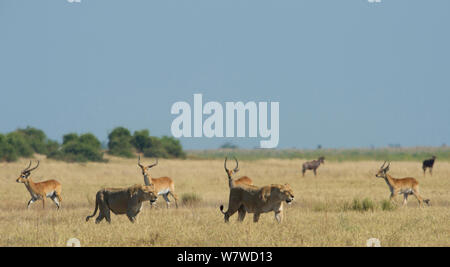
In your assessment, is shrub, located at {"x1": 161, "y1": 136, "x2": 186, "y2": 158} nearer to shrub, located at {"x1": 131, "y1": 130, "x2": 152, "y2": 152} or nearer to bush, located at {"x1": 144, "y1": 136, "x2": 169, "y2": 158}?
bush, located at {"x1": 144, "y1": 136, "x2": 169, "y2": 158}

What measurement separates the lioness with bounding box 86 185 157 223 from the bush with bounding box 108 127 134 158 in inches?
1772

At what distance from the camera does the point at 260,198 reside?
41.3 ft

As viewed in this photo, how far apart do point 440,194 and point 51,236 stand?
15385 millimetres

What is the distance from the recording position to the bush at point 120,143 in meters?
58.8

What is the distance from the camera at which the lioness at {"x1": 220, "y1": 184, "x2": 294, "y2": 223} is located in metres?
12.4

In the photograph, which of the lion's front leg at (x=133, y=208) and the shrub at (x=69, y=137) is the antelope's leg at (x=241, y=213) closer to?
the lion's front leg at (x=133, y=208)

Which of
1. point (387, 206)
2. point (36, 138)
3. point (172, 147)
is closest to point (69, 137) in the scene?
point (36, 138)

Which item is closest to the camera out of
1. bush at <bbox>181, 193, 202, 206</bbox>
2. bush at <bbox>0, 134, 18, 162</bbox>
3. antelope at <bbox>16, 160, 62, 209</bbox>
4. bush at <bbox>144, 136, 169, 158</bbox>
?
antelope at <bbox>16, 160, 62, 209</bbox>

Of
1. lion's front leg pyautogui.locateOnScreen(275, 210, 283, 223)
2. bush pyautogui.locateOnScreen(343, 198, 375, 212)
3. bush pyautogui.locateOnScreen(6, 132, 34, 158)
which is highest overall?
bush pyautogui.locateOnScreen(6, 132, 34, 158)

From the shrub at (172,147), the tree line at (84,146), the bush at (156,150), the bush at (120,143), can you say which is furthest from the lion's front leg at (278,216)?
the shrub at (172,147)

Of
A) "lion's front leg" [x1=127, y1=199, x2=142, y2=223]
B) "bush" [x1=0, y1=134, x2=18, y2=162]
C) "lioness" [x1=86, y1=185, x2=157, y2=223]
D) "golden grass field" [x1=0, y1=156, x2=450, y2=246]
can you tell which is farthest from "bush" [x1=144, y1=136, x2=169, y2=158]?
"lion's front leg" [x1=127, y1=199, x2=142, y2=223]

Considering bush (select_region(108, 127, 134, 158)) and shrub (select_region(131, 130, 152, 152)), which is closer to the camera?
bush (select_region(108, 127, 134, 158))
